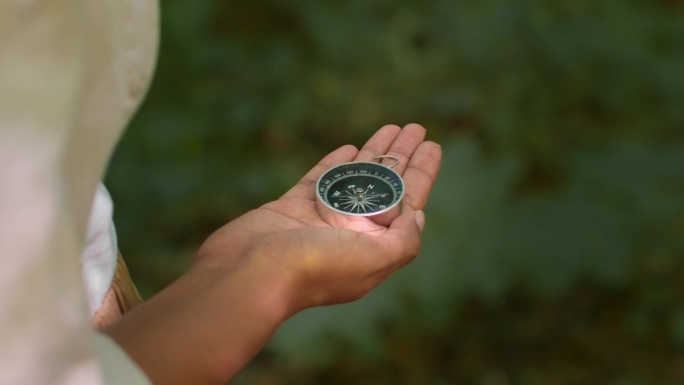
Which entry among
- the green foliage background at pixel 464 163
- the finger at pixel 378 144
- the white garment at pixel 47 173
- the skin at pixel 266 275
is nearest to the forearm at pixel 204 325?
the skin at pixel 266 275

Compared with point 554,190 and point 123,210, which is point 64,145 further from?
point 554,190

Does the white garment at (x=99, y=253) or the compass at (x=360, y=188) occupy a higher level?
the white garment at (x=99, y=253)

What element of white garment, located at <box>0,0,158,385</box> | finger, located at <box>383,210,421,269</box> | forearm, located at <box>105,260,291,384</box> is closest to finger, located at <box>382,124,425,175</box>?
finger, located at <box>383,210,421,269</box>

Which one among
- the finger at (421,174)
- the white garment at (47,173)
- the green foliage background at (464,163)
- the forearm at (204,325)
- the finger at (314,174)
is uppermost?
the white garment at (47,173)

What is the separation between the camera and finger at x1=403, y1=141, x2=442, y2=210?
1573 millimetres

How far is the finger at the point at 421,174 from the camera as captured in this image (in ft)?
5.16

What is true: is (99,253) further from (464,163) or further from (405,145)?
(464,163)

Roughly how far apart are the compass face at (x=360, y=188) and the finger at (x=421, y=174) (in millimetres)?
27

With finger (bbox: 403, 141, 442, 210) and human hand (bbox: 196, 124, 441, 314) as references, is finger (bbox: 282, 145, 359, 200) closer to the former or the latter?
human hand (bbox: 196, 124, 441, 314)

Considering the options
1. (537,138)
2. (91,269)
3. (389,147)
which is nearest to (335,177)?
(389,147)

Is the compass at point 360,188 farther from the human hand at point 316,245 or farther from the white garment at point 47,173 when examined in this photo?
the white garment at point 47,173

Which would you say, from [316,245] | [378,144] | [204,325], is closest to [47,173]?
[204,325]

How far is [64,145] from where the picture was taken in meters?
0.67

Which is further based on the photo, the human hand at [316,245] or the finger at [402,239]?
the finger at [402,239]
